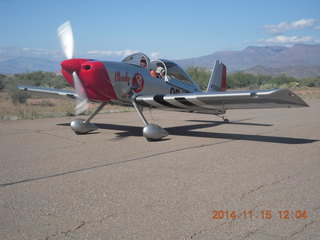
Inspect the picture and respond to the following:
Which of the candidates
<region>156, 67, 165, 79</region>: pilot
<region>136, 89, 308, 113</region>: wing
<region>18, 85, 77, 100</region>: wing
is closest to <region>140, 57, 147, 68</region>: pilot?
<region>156, 67, 165, 79</region>: pilot

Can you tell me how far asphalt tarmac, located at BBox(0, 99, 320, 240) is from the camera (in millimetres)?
3016

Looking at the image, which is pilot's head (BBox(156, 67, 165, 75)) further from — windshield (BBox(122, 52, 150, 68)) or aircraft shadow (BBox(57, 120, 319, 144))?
aircraft shadow (BBox(57, 120, 319, 144))

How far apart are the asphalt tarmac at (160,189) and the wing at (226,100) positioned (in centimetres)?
90

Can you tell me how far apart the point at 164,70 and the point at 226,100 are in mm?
2618

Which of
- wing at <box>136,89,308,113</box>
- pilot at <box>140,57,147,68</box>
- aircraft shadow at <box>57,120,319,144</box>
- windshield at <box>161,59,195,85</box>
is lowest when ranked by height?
aircraft shadow at <box>57,120,319,144</box>

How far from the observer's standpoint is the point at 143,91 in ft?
29.9

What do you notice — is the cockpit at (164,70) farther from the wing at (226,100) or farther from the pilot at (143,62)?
the wing at (226,100)

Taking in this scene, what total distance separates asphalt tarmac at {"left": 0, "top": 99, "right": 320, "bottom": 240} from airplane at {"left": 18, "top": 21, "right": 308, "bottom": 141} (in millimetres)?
954

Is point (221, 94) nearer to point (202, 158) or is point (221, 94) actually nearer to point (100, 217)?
point (202, 158)

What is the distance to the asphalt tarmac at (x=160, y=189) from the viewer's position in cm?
302

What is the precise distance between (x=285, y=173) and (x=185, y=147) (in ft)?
8.66
